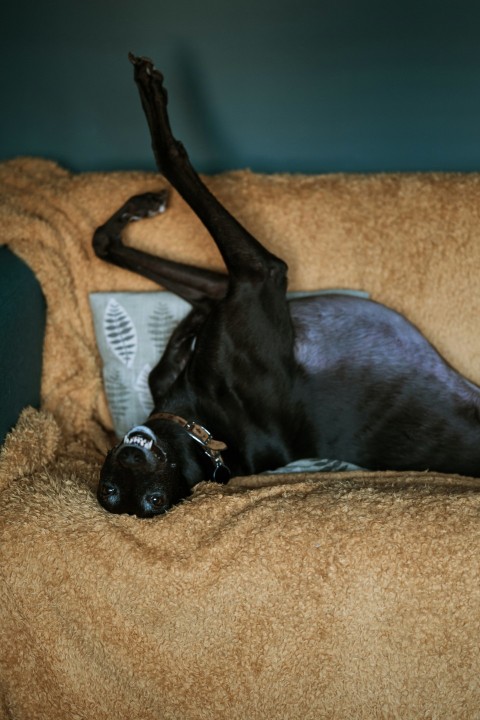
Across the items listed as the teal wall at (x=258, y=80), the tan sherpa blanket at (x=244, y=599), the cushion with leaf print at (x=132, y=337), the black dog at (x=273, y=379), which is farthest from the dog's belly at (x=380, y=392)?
the teal wall at (x=258, y=80)

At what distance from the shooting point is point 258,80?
2.51 metres

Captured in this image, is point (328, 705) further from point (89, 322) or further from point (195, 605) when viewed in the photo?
point (89, 322)

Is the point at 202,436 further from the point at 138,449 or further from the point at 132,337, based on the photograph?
the point at 132,337

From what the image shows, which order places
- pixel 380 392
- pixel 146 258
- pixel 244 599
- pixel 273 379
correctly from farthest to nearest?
pixel 146 258
pixel 380 392
pixel 273 379
pixel 244 599

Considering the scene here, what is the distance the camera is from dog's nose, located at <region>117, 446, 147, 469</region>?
1740 mm

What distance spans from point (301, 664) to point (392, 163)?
68.3 inches

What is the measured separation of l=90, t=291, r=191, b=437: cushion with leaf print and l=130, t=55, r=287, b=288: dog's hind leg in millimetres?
349

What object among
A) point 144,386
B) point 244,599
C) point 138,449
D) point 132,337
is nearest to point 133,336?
point 132,337

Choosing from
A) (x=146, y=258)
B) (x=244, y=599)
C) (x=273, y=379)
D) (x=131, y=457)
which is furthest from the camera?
(x=146, y=258)

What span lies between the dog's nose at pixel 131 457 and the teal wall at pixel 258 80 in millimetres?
1273

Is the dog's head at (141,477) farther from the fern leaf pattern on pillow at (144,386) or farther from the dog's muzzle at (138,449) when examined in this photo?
the fern leaf pattern on pillow at (144,386)

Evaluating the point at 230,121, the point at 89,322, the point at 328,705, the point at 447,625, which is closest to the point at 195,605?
the point at 328,705

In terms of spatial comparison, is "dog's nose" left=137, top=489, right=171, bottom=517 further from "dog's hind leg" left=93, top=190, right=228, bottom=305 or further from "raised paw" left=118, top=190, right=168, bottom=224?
"raised paw" left=118, top=190, right=168, bottom=224

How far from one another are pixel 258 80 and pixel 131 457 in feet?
4.79
